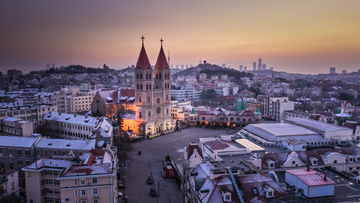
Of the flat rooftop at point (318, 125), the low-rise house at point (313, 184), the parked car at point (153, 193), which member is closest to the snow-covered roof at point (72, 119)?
the parked car at point (153, 193)

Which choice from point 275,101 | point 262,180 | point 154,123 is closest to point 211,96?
point 275,101

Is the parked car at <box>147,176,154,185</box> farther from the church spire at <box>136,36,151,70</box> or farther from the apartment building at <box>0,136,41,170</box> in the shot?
the church spire at <box>136,36,151,70</box>

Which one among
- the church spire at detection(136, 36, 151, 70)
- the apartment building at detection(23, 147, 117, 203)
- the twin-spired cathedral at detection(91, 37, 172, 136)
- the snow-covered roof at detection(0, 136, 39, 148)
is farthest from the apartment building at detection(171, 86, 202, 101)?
the apartment building at detection(23, 147, 117, 203)

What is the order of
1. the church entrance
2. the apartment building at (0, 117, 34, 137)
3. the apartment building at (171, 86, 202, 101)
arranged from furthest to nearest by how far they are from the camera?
the apartment building at (171, 86, 202, 101) → the church entrance → the apartment building at (0, 117, 34, 137)

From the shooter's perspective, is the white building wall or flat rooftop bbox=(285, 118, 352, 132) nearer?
the white building wall

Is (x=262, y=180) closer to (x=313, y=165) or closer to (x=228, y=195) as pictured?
(x=228, y=195)

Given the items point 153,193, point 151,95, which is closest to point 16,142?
point 153,193

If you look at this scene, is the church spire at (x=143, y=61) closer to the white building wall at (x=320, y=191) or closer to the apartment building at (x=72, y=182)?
the apartment building at (x=72, y=182)
